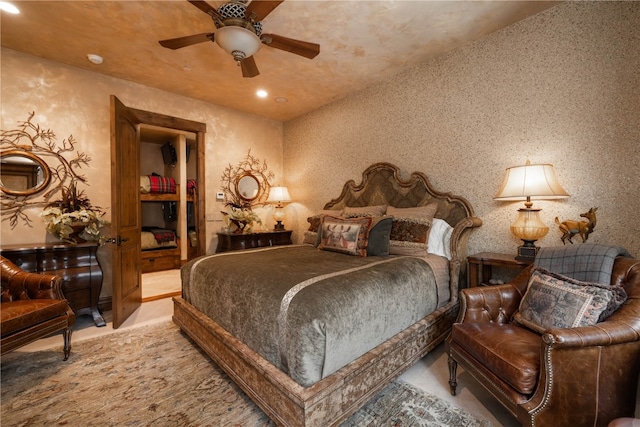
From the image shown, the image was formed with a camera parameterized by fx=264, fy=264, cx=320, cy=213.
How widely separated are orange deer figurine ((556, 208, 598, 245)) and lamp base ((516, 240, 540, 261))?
22 cm

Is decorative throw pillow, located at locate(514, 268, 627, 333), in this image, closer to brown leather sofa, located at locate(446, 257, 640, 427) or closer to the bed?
brown leather sofa, located at locate(446, 257, 640, 427)

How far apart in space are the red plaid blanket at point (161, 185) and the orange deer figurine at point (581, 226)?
6152 mm

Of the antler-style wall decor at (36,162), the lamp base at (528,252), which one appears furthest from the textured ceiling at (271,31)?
the lamp base at (528,252)

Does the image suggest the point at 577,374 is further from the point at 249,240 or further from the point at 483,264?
the point at 249,240

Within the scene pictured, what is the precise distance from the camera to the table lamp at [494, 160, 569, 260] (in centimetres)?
204

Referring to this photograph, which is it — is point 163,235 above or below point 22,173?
below

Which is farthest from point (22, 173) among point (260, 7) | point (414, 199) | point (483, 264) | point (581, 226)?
point (581, 226)

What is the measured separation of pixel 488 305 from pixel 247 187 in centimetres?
384

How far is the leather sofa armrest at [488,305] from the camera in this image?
1.73 m

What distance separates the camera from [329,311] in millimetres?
1388

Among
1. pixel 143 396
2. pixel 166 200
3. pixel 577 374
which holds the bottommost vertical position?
pixel 143 396

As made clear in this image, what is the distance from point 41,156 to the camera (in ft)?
9.56

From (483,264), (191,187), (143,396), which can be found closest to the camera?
(143,396)

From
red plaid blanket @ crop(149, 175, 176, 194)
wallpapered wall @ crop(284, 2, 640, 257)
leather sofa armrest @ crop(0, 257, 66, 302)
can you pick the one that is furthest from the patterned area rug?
red plaid blanket @ crop(149, 175, 176, 194)
